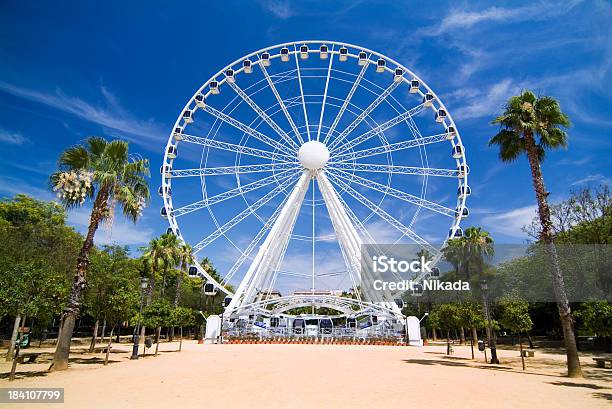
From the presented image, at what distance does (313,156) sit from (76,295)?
875 inches

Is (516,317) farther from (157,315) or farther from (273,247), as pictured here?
(157,315)

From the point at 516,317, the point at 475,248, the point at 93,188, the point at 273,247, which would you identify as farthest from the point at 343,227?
the point at 93,188

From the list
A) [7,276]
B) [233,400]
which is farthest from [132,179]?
[233,400]

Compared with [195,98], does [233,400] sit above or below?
below

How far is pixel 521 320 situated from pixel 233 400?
1626cm

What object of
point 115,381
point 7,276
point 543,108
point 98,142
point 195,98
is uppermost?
point 195,98

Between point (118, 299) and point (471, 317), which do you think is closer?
point (118, 299)

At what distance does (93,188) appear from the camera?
17578 millimetres

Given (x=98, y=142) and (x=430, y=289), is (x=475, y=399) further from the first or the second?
(x=430, y=289)

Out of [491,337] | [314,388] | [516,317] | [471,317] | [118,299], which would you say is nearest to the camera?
[314,388]

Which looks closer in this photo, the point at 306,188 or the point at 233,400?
the point at 233,400

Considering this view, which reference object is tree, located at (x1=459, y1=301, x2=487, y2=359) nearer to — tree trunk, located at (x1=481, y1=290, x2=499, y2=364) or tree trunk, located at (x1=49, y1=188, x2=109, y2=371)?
tree trunk, located at (x1=481, y1=290, x2=499, y2=364)

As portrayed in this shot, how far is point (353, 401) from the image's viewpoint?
9.84 meters

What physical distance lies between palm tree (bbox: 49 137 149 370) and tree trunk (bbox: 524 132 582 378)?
60.2 feet
